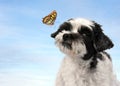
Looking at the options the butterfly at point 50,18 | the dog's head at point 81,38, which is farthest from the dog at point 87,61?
the butterfly at point 50,18

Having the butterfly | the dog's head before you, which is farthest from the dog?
the butterfly

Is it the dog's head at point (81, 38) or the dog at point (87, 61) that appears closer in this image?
the dog's head at point (81, 38)

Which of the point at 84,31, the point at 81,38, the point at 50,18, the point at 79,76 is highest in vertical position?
the point at 50,18

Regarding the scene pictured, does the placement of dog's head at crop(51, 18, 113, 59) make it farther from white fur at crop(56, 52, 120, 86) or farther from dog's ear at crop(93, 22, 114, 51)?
white fur at crop(56, 52, 120, 86)

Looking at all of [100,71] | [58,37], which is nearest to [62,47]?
[58,37]

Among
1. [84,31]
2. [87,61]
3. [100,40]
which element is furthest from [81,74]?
[84,31]

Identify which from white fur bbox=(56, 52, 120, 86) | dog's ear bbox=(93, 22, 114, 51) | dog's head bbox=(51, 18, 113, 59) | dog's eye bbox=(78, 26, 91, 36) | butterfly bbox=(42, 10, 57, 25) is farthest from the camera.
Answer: butterfly bbox=(42, 10, 57, 25)

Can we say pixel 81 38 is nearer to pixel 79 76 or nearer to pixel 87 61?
pixel 87 61

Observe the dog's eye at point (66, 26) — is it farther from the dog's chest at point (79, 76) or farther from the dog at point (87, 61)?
the dog's chest at point (79, 76)
